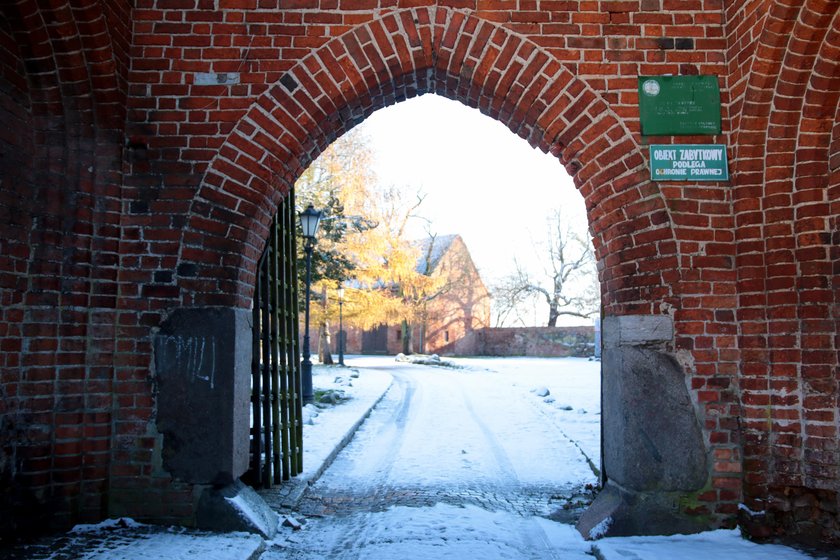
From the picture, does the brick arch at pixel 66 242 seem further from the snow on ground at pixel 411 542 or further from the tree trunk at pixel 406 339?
the tree trunk at pixel 406 339

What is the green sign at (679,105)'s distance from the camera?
14.7 ft

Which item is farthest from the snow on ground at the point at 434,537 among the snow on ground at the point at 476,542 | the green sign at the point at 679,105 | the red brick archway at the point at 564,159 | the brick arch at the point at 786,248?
the green sign at the point at 679,105

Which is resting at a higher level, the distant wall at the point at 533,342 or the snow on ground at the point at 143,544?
the distant wall at the point at 533,342

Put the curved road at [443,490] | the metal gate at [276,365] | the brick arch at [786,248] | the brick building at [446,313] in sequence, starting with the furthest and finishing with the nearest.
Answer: the brick building at [446,313] < the metal gate at [276,365] < the curved road at [443,490] < the brick arch at [786,248]

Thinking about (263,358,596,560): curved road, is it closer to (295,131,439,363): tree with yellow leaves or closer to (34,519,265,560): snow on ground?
(34,519,265,560): snow on ground

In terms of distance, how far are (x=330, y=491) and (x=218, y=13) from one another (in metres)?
4.27

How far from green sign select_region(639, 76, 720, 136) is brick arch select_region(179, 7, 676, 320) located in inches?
9.1

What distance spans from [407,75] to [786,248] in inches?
112

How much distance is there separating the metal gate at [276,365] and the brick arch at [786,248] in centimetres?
380

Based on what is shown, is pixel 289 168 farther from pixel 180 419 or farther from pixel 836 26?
pixel 836 26

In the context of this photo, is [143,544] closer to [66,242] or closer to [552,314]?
[66,242]

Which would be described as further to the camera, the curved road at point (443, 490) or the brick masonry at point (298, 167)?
the curved road at point (443, 490)

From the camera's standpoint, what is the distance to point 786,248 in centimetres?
420

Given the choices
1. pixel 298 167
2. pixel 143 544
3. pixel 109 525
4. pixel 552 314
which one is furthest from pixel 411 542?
pixel 552 314
